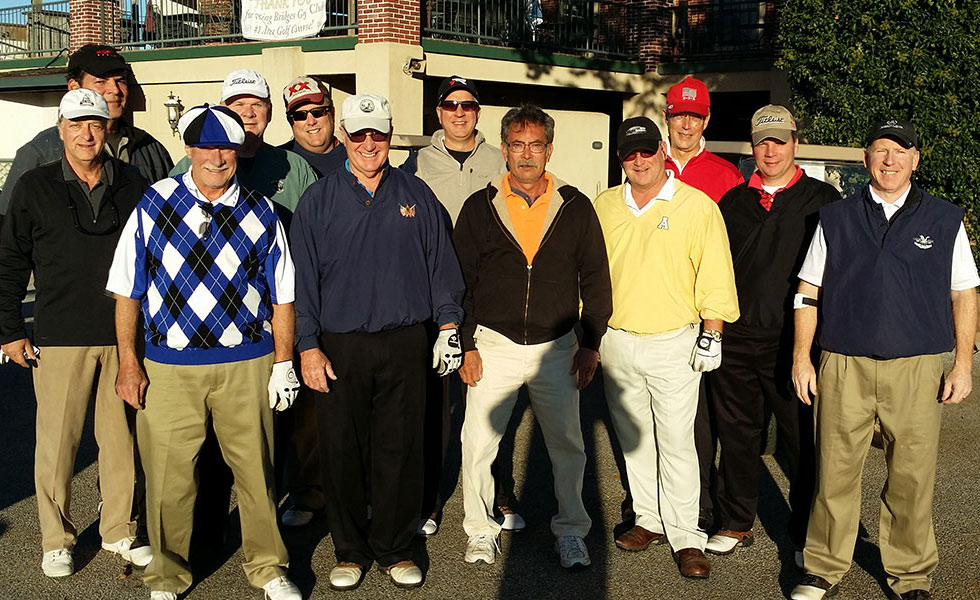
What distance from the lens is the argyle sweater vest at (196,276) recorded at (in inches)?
169

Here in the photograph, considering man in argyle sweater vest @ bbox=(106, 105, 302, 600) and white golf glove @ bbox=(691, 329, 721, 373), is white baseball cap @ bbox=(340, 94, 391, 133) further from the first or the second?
white golf glove @ bbox=(691, 329, 721, 373)

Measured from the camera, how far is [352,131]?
4.64 m

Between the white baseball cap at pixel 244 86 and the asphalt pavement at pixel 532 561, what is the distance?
8.08 feet

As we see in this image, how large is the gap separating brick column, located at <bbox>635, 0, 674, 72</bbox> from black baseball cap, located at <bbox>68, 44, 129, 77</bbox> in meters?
16.9

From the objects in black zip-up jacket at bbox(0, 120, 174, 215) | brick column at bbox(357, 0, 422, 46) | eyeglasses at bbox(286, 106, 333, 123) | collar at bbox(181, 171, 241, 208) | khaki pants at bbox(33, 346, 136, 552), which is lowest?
khaki pants at bbox(33, 346, 136, 552)

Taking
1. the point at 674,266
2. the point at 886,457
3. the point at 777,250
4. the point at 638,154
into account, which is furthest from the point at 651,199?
the point at 886,457

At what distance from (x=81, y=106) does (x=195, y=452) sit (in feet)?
6.06

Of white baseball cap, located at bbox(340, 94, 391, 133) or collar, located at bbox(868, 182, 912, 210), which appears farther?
white baseball cap, located at bbox(340, 94, 391, 133)

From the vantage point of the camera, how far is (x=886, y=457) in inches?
180

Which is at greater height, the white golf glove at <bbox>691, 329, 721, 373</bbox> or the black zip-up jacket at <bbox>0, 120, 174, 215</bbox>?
the black zip-up jacket at <bbox>0, 120, 174, 215</bbox>

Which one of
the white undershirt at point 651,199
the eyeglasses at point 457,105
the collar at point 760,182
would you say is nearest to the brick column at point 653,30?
the eyeglasses at point 457,105

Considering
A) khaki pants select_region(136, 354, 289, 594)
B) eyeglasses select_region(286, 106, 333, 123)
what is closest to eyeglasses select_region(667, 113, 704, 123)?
eyeglasses select_region(286, 106, 333, 123)

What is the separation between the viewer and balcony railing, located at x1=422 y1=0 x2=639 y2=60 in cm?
1809

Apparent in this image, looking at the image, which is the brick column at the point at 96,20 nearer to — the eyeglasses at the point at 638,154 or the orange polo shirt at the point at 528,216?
the orange polo shirt at the point at 528,216
